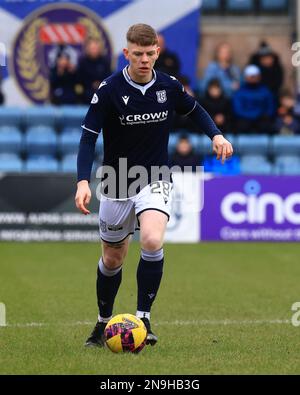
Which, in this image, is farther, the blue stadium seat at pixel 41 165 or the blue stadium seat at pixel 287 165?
the blue stadium seat at pixel 287 165

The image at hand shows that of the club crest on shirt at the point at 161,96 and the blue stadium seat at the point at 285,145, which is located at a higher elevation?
the club crest on shirt at the point at 161,96

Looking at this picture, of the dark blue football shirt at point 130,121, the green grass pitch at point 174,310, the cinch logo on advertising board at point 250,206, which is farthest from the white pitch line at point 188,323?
the cinch logo on advertising board at point 250,206

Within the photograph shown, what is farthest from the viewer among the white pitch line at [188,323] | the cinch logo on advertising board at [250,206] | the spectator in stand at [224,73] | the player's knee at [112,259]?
the spectator in stand at [224,73]

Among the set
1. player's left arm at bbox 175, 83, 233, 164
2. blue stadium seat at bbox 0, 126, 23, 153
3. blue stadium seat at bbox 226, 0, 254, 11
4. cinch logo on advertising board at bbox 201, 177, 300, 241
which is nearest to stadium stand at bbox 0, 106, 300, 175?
blue stadium seat at bbox 0, 126, 23, 153

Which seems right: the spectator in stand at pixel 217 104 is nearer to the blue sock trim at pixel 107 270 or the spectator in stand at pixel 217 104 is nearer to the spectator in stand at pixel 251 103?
the spectator in stand at pixel 251 103

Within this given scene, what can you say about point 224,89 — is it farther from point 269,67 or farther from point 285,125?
point 285,125

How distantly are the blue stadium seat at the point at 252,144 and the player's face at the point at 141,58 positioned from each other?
10926 millimetres

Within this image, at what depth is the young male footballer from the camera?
7199mm

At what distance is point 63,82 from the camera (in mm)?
18078

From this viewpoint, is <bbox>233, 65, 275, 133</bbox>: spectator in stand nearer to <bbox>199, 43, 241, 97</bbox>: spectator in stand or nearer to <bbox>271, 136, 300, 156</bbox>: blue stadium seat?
<bbox>271, 136, 300, 156</bbox>: blue stadium seat

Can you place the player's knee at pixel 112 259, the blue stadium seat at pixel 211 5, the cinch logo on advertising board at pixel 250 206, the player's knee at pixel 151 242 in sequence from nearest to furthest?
the player's knee at pixel 151 242, the player's knee at pixel 112 259, the cinch logo on advertising board at pixel 250 206, the blue stadium seat at pixel 211 5

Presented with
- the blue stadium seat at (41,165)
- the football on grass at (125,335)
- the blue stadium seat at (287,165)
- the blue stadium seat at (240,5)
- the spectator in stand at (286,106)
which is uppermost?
the blue stadium seat at (240,5)

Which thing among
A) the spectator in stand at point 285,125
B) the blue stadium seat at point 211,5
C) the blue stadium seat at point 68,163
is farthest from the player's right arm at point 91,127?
the blue stadium seat at point 211,5

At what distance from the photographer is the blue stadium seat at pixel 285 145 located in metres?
18.3
